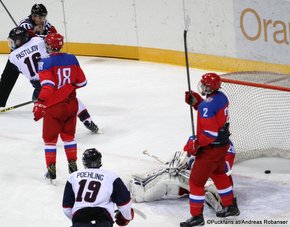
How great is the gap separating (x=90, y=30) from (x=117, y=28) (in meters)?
0.46

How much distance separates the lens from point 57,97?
6504mm

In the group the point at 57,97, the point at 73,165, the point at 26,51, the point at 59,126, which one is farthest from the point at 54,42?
the point at 26,51

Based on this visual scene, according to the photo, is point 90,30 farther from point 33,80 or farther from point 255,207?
point 255,207

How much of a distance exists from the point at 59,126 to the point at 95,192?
2.05 meters

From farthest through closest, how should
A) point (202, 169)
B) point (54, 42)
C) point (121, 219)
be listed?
point (54, 42) < point (202, 169) < point (121, 219)

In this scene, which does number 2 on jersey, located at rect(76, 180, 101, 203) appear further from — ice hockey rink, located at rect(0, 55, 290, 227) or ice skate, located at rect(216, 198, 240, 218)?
ice skate, located at rect(216, 198, 240, 218)

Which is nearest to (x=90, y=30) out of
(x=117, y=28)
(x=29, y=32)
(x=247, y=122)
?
(x=117, y=28)

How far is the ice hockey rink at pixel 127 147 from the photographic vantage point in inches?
237

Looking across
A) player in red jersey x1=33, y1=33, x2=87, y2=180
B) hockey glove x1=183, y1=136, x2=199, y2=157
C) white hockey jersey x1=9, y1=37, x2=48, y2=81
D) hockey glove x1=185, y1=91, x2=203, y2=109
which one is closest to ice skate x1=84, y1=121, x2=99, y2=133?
white hockey jersey x1=9, y1=37, x2=48, y2=81

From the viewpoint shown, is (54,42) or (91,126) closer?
(54,42)

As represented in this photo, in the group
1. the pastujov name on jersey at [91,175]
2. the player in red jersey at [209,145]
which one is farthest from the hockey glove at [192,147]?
the pastujov name on jersey at [91,175]

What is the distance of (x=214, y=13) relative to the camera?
938cm

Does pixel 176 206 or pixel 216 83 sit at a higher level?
pixel 216 83

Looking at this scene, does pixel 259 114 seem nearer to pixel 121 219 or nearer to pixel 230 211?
pixel 230 211
